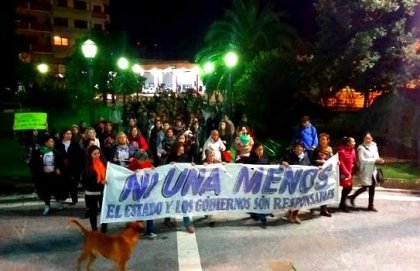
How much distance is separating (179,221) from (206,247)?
1.59 m

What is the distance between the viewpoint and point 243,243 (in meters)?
8.41

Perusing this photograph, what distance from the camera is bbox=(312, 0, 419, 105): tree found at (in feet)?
55.4

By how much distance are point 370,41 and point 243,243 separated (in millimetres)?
10989

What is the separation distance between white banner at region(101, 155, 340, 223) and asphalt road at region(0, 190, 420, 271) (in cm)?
44

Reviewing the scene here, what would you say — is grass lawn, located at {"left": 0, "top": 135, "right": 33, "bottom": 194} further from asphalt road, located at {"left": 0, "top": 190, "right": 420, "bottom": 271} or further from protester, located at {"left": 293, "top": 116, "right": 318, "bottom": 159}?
protester, located at {"left": 293, "top": 116, "right": 318, "bottom": 159}

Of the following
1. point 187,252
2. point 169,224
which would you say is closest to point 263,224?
point 169,224

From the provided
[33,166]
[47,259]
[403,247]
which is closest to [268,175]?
[403,247]

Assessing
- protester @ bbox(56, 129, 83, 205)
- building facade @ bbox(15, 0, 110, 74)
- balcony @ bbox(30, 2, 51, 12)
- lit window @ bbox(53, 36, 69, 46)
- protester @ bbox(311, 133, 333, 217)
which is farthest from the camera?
lit window @ bbox(53, 36, 69, 46)

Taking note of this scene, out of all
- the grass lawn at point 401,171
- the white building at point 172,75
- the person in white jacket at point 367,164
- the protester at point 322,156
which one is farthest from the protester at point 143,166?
the white building at point 172,75

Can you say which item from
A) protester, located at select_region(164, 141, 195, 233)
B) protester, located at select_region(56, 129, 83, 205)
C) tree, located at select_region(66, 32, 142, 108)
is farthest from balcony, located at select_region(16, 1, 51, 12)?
protester, located at select_region(164, 141, 195, 233)

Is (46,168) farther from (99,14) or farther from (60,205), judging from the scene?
(99,14)

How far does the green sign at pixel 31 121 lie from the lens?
1259cm

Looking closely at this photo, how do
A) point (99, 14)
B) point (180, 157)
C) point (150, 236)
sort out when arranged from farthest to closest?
point (99, 14) < point (180, 157) < point (150, 236)

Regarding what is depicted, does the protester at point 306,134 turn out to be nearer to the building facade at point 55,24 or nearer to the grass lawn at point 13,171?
the grass lawn at point 13,171
